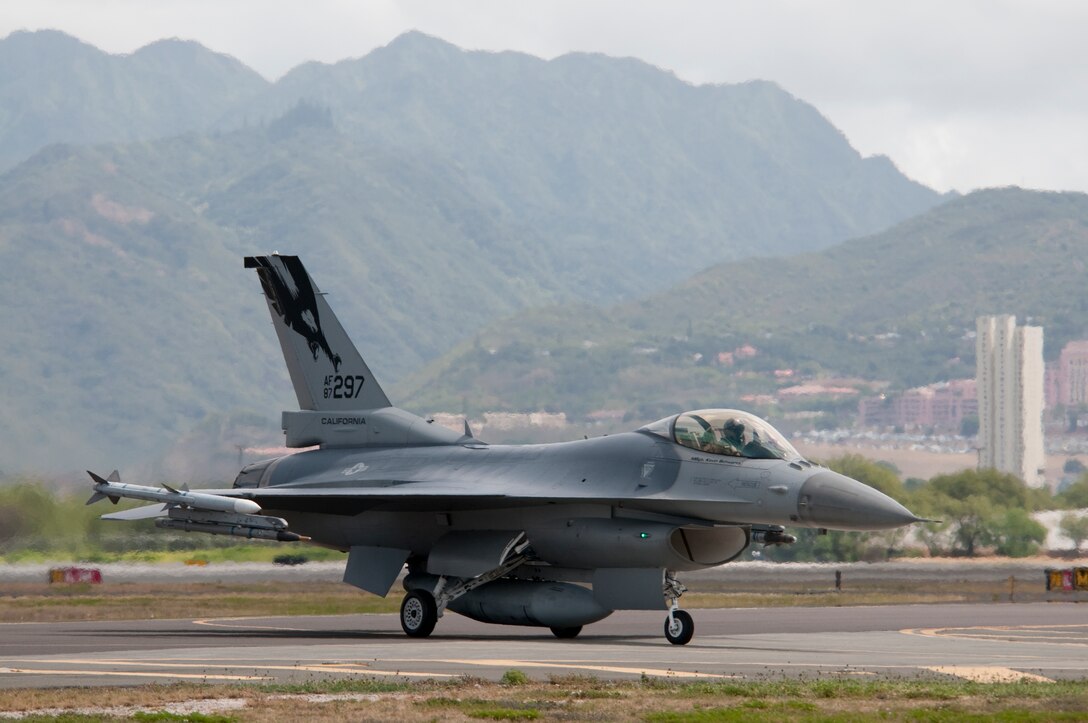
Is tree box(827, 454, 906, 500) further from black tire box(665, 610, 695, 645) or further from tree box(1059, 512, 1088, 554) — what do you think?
black tire box(665, 610, 695, 645)

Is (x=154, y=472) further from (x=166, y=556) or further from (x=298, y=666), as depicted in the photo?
(x=298, y=666)

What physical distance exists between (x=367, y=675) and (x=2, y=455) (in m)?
34.6

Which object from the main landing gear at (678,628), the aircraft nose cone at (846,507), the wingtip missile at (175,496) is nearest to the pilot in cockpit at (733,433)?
the aircraft nose cone at (846,507)

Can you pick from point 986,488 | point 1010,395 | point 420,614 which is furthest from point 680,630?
point 1010,395

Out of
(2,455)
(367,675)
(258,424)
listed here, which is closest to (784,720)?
(367,675)

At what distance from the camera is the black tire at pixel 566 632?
2317 centimetres

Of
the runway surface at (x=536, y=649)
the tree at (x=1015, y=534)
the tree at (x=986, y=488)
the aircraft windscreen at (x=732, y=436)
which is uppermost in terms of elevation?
the tree at (x=986, y=488)

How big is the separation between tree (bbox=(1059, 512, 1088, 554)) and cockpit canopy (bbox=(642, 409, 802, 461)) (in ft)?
171

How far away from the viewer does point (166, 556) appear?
146ft

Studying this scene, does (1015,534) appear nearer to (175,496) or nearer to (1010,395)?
(175,496)

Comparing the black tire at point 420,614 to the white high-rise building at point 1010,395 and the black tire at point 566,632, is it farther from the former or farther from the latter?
the white high-rise building at point 1010,395

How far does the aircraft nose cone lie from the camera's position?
20719mm

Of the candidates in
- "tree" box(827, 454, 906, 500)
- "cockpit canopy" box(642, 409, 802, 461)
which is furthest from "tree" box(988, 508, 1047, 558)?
"cockpit canopy" box(642, 409, 802, 461)

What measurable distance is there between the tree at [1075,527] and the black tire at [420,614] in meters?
52.5
